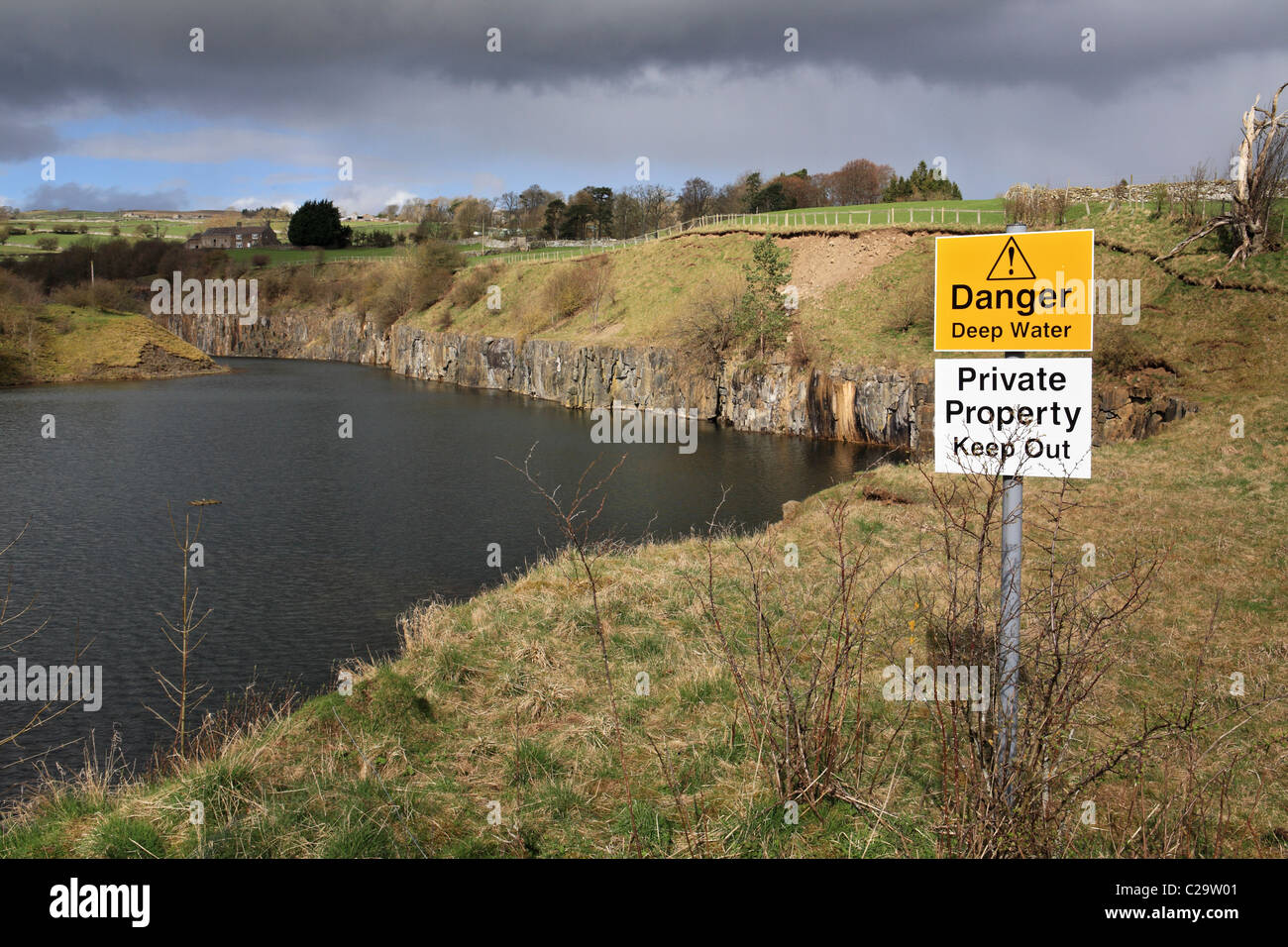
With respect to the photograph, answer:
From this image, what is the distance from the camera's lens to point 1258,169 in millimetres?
32906

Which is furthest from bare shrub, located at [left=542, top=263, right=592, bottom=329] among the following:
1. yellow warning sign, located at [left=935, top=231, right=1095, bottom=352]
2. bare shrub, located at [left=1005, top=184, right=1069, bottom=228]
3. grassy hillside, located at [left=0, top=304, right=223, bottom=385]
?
yellow warning sign, located at [left=935, top=231, right=1095, bottom=352]

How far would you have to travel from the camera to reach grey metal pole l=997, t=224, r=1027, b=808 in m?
4.88

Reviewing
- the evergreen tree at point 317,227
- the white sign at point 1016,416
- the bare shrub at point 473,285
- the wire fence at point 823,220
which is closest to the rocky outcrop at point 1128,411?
the white sign at point 1016,416

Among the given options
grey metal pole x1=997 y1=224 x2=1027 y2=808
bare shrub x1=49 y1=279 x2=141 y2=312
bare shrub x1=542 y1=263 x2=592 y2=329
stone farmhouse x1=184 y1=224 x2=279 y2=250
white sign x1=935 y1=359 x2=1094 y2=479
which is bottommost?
grey metal pole x1=997 y1=224 x2=1027 y2=808

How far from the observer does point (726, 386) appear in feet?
163

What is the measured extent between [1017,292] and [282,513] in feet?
86.2

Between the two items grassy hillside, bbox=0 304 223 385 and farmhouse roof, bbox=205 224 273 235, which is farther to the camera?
farmhouse roof, bbox=205 224 273 235

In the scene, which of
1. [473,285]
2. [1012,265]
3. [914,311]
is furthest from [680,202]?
[1012,265]

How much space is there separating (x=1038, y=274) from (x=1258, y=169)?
120 feet

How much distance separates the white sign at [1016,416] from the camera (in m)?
5.65

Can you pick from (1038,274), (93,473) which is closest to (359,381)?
(93,473)

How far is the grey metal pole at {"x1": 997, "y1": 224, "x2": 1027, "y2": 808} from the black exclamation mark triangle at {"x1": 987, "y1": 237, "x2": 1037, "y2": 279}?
14 centimetres

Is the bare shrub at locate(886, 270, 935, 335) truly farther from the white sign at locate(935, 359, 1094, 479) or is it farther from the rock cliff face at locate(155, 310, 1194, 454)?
the white sign at locate(935, 359, 1094, 479)
